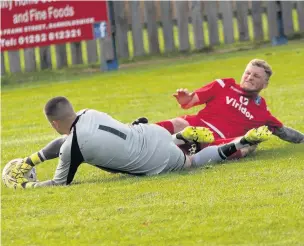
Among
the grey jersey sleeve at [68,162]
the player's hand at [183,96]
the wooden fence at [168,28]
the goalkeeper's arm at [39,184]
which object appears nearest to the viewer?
the grey jersey sleeve at [68,162]

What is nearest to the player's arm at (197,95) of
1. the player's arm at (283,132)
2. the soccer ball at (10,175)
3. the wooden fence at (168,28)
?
the player's arm at (283,132)

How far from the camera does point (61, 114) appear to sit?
9234mm

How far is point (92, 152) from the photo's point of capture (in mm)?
9219

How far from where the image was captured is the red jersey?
10.5m

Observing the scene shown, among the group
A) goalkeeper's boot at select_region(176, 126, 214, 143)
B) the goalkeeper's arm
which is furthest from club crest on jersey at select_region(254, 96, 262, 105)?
the goalkeeper's arm

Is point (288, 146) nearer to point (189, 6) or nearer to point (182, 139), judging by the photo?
point (182, 139)

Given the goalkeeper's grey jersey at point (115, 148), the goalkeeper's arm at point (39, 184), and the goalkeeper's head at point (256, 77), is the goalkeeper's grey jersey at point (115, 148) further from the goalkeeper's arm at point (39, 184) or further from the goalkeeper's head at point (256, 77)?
the goalkeeper's head at point (256, 77)

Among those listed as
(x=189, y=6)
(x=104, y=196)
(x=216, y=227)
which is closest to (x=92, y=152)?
(x=104, y=196)

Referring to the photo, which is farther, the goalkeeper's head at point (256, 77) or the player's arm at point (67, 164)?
the goalkeeper's head at point (256, 77)

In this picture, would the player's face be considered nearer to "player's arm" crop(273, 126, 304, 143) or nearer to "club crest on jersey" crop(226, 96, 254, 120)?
"club crest on jersey" crop(226, 96, 254, 120)

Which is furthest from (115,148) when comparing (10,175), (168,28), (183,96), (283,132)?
(168,28)

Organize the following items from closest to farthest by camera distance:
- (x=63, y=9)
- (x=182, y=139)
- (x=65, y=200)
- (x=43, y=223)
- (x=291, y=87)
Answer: (x=43, y=223)
(x=65, y=200)
(x=182, y=139)
(x=291, y=87)
(x=63, y=9)

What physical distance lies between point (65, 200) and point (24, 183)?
111 centimetres

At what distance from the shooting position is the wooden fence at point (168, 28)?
1980 centimetres
